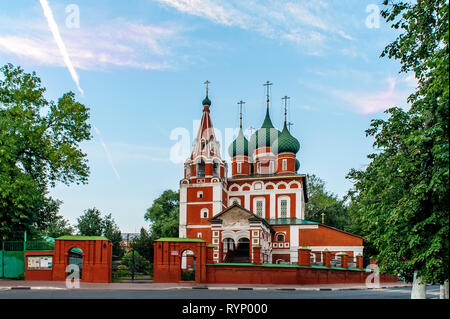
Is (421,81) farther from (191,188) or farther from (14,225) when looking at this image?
(191,188)

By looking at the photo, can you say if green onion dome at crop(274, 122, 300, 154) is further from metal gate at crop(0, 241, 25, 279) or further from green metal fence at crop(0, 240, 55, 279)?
metal gate at crop(0, 241, 25, 279)

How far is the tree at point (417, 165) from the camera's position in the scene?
9.02 m

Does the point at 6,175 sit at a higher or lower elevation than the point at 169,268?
higher

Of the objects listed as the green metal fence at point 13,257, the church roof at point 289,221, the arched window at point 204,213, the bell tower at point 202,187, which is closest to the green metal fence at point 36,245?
the green metal fence at point 13,257

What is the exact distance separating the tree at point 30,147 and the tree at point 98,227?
43.9ft

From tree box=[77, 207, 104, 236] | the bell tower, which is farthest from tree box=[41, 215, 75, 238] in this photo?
the bell tower

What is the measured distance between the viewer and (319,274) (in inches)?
1029

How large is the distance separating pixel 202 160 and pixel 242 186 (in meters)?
4.76

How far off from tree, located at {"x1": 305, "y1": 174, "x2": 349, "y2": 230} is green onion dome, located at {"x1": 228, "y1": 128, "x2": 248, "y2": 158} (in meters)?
12.1

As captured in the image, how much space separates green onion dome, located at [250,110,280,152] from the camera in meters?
43.6

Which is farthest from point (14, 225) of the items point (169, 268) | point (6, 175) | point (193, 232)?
point (193, 232)

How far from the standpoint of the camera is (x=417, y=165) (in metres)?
10.0

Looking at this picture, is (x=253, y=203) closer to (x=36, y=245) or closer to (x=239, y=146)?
(x=239, y=146)
